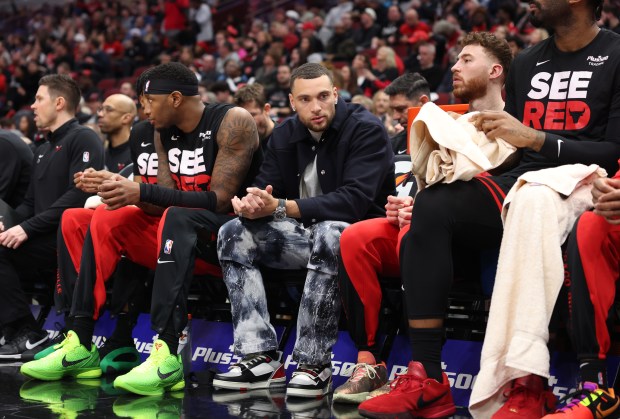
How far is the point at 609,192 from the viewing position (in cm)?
313

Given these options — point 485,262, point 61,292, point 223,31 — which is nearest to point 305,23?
point 223,31

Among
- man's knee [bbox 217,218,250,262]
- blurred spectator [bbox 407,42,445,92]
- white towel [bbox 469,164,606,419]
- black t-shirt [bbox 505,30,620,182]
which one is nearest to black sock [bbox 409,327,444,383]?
white towel [bbox 469,164,606,419]

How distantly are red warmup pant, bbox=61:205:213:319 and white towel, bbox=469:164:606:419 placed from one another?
1954mm

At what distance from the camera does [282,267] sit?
173 inches

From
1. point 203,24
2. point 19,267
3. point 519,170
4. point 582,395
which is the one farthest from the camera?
point 203,24

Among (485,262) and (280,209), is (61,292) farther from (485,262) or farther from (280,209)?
(485,262)

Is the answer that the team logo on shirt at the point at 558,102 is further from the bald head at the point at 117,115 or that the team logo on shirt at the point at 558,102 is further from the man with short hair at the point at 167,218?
the bald head at the point at 117,115

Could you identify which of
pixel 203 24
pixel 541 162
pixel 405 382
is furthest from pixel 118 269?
pixel 203 24

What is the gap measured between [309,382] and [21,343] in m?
2.17

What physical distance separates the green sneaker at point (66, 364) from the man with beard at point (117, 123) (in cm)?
236

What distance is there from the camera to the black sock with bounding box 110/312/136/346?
486 cm

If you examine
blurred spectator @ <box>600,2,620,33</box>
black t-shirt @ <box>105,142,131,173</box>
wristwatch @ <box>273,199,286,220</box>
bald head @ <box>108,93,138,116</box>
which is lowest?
wristwatch @ <box>273,199,286,220</box>

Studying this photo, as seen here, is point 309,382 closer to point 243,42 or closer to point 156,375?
point 156,375

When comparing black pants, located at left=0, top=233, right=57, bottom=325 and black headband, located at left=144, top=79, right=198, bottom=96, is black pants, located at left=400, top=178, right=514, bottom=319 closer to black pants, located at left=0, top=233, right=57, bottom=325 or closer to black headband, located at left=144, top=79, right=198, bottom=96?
black headband, located at left=144, top=79, right=198, bottom=96
